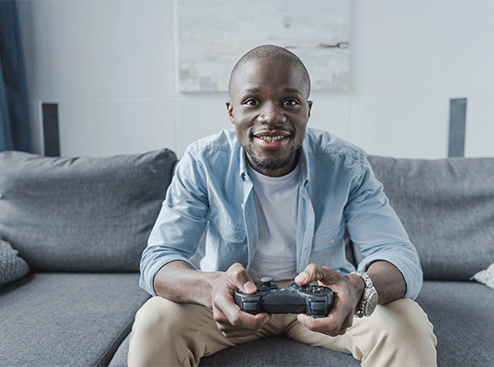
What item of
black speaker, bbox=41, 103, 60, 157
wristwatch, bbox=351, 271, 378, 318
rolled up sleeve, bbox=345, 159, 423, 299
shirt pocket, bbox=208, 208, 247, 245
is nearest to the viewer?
wristwatch, bbox=351, 271, 378, 318

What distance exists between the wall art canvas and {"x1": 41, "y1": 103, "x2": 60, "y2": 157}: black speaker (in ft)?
2.66

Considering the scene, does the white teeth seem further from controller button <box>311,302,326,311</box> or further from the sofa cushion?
the sofa cushion

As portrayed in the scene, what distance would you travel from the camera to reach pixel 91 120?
1953 millimetres

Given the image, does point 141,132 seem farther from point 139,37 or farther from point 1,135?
point 1,135

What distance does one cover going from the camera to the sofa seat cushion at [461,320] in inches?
35.3

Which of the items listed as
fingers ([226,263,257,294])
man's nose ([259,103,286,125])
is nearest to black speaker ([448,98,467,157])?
man's nose ([259,103,286,125])

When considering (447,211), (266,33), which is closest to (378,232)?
(447,211)

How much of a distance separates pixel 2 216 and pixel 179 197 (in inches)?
38.0

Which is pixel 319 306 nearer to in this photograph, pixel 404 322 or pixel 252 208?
pixel 404 322

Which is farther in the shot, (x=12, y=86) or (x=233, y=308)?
(x=12, y=86)

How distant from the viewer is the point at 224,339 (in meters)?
0.90

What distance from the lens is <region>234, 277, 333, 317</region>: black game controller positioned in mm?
→ 675

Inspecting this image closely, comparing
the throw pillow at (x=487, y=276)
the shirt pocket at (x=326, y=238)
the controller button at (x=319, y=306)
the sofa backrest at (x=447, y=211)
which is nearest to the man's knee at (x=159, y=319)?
the controller button at (x=319, y=306)

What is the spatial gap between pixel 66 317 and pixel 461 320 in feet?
4.02
